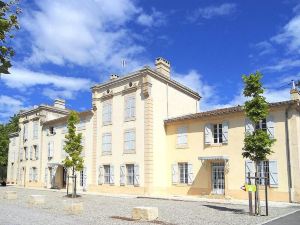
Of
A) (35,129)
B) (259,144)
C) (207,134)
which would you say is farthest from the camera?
(35,129)

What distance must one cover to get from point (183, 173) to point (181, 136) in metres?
2.44

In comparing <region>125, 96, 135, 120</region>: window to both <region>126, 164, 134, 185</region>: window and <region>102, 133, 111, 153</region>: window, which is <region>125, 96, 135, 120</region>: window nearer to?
<region>102, 133, 111, 153</region>: window

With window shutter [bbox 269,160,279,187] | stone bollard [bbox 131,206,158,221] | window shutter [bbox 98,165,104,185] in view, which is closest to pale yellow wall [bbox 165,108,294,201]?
window shutter [bbox 269,160,279,187]

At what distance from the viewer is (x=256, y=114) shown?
14.5m

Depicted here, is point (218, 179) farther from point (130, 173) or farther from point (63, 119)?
point (63, 119)

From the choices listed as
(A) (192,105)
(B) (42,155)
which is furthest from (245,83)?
(B) (42,155)

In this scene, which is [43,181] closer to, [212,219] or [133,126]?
[133,126]

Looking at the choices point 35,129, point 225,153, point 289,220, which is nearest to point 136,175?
point 225,153

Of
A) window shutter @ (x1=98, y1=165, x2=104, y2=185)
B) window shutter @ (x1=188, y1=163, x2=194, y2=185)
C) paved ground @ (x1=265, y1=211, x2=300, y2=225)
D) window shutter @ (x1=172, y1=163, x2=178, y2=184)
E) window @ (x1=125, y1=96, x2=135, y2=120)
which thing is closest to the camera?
paved ground @ (x1=265, y1=211, x2=300, y2=225)

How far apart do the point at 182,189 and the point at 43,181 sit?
16091 millimetres

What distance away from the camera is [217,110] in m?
22.7

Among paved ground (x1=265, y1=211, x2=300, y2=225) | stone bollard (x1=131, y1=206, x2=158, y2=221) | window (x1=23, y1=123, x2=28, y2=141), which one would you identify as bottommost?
paved ground (x1=265, y1=211, x2=300, y2=225)

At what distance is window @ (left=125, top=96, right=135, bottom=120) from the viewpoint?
25.9 m

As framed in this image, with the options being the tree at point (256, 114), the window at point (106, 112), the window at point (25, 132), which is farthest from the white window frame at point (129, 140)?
the window at point (25, 132)
